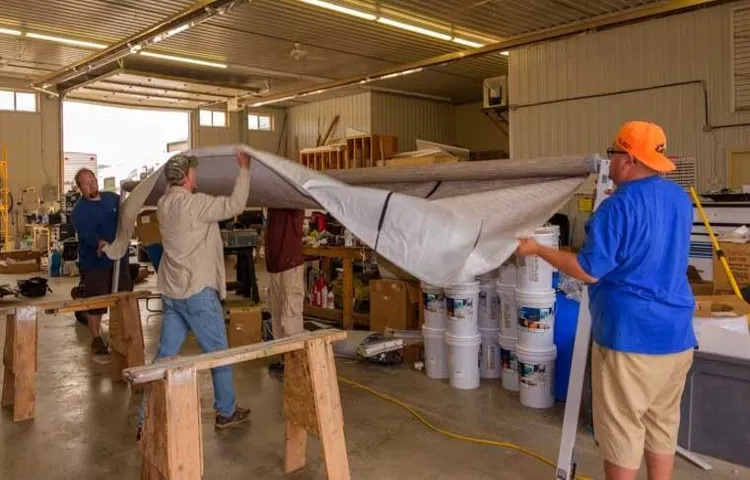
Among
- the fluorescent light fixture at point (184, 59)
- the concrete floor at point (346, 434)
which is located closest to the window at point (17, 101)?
the fluorescent light fixture at point (184, 59)

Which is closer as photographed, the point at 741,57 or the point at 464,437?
the point at 464,437

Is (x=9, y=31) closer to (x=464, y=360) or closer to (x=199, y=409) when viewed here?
(x=464, y=360)

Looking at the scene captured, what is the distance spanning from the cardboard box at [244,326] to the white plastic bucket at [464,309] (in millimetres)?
2018

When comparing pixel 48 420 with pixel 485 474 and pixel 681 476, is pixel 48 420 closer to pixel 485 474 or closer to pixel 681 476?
pixel 485 474

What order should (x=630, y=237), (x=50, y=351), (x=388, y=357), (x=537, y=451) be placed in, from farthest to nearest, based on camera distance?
(x=50, y=351) → (x=388, y=357) → (x=537, y=451) → (x=630, y=237)

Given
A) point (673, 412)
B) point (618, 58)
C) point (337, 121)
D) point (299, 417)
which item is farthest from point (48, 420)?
point (337, 121)

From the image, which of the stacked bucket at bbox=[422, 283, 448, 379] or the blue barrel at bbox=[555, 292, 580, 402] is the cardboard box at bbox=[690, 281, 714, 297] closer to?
the blue barrel at bbox=[555, 292, 580, 402]

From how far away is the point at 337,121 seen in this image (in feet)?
46.3

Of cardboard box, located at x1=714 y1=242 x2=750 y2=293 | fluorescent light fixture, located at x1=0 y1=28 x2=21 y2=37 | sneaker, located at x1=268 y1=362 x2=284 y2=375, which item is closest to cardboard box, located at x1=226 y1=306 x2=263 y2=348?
sneaker, located at x1=268 y1=362 x2=284 y2=375

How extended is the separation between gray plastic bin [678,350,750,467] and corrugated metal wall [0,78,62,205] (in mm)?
12938

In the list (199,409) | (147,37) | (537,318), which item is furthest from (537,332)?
(147,37)

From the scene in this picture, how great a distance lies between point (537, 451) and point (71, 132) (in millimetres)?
13889

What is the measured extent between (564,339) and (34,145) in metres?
12.2

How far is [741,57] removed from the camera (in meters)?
7.31
